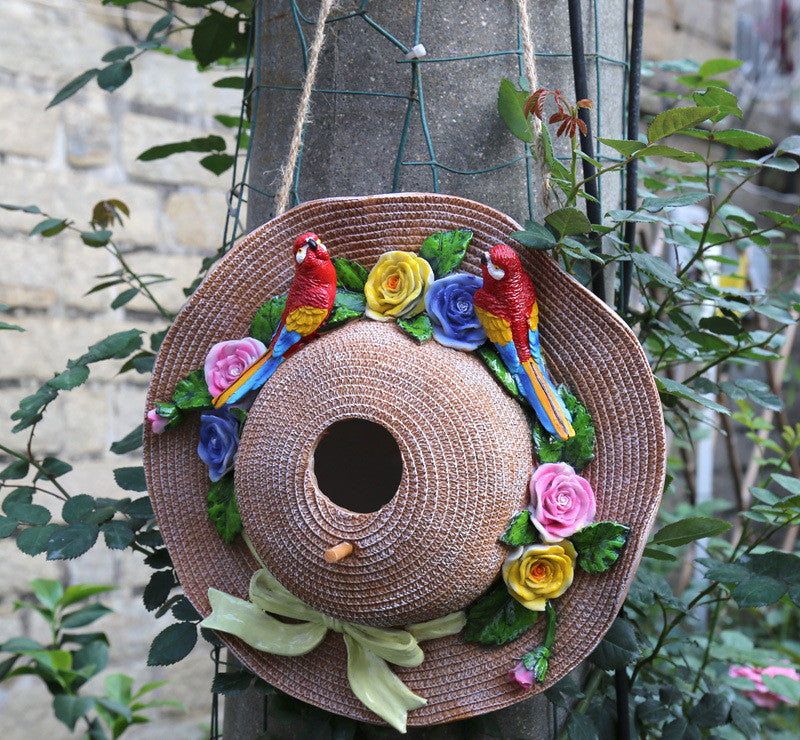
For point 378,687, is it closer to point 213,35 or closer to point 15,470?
point 15,470

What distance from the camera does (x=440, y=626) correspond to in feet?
2.86

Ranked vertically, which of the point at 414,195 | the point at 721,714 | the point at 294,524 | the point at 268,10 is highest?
the point at 268,10

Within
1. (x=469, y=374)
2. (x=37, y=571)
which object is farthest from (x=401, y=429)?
(x=37, y=571)

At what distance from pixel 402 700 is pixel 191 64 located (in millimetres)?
1825

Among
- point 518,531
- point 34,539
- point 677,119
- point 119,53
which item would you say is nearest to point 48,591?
point 34,539

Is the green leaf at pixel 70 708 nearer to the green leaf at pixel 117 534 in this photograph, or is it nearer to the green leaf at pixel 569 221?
the green leaf at pixel 117 534

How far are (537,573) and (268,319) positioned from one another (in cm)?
41

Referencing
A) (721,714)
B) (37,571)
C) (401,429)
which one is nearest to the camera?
(401,429)

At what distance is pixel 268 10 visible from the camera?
1111mm

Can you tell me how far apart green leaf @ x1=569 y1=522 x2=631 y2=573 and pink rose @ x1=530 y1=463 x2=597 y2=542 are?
0.01m

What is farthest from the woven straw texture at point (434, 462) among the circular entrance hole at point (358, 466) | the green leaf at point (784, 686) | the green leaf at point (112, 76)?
the green leaf at point (784, 686)

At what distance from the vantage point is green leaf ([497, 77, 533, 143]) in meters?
0.89

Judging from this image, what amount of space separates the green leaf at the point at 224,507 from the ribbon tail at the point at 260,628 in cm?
7

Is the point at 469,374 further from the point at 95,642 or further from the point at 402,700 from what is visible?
the point at 95,642
